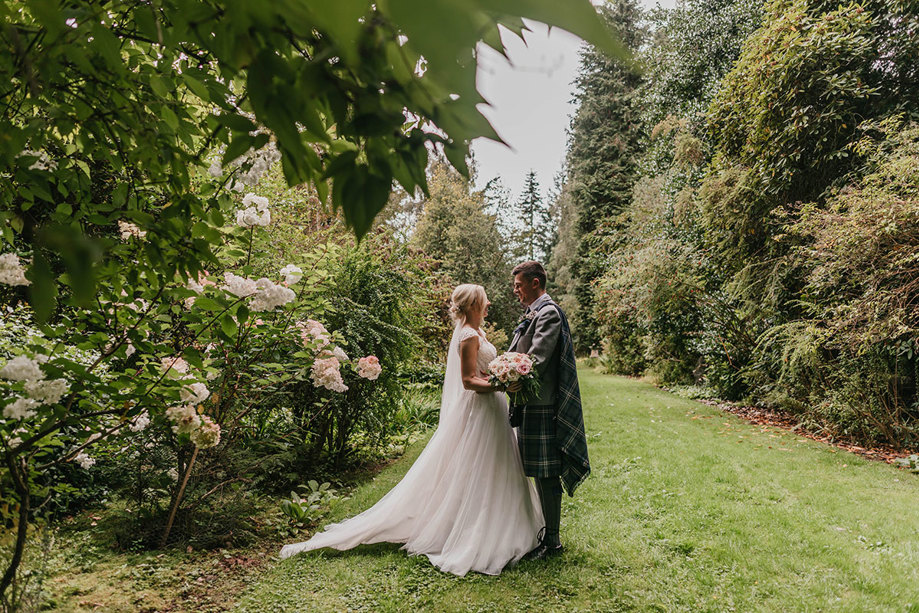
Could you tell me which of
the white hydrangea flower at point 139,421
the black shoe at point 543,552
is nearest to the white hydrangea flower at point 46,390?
the white hydrangea flower at point 139,421

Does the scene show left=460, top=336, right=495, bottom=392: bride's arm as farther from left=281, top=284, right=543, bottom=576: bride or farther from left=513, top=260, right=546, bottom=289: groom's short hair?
left=513, top=260, right=546, bottom=289: groom's short hair

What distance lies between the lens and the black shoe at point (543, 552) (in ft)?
11.6

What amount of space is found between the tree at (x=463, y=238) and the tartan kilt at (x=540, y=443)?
14.0 metres

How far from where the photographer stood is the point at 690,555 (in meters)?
3.61

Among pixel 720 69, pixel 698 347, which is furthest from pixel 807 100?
pixel 698 347

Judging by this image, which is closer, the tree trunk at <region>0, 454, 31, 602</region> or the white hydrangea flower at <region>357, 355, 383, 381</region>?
the tree trunk at <region>0, 454, 31, 602</region>

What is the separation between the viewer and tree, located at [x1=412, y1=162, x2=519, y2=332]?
17984 mm

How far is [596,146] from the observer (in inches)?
950

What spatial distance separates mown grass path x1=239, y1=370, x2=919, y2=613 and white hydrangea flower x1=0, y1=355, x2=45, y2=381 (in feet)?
6.30

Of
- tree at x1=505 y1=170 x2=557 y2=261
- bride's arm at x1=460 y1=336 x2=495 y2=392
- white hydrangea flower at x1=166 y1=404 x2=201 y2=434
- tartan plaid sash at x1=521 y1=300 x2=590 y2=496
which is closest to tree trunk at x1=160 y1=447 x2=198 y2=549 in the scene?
white hydrangea flower at x1=166 y1=404 x2=201 y2=434

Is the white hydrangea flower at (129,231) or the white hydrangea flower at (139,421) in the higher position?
the white hydrangea flower at (129,231)

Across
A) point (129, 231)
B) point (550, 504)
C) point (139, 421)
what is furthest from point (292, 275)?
point (550, 504)

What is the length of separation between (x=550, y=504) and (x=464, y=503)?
0.61 metres

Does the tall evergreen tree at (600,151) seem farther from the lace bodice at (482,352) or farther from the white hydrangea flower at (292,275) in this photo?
the white hydrangea flower at (292,275)
